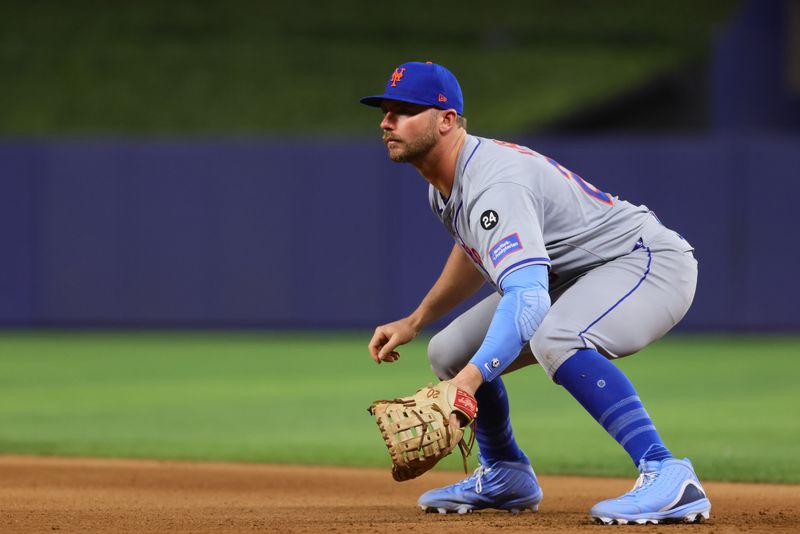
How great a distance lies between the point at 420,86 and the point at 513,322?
2.50 ft

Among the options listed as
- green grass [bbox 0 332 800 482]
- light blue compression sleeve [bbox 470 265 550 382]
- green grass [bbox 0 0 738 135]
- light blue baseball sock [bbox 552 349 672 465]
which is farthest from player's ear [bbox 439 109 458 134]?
green grass [bbox 0 0 738 135]

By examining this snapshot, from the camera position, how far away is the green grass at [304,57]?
2341 cm

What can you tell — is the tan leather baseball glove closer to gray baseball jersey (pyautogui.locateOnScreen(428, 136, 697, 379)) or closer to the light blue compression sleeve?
the light blue compression sleeve

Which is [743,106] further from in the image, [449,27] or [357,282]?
[449,27]

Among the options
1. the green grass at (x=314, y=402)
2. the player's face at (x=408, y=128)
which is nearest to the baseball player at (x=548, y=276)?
the player's face at (x=408, y=128)

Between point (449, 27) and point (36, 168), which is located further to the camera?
point (449, 27)

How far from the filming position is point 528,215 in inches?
139

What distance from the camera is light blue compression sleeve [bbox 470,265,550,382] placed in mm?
3428

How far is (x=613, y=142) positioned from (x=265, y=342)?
4219 millimetres

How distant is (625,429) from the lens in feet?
12.0

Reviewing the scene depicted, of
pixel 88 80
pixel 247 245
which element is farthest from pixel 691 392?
pixel 88 80

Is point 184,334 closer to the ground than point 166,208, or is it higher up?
closer to the ground

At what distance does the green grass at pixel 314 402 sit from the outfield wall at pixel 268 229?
2.80 feet

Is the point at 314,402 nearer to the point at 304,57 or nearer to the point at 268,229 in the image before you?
the point at 268,229
